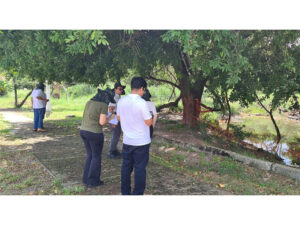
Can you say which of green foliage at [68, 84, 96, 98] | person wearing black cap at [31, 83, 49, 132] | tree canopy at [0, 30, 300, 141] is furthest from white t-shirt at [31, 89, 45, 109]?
green foliage at [68, 84, 96, 98]

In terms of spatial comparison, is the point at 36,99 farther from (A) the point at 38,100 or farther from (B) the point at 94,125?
(B) the point at 94,125

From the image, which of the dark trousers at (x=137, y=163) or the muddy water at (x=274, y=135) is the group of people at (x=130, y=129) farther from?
the muddy water at (x=274, y=135)

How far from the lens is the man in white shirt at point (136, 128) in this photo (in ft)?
10.7

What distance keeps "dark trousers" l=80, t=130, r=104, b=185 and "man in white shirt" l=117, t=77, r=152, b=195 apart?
688 millimetres

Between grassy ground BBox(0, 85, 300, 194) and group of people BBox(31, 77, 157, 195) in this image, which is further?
grassy ground BBox(0, 85, 300, 194)

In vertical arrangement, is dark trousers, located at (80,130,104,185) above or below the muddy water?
above

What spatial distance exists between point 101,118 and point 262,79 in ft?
15.4

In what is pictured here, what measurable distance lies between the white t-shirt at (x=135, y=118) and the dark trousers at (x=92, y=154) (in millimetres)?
745

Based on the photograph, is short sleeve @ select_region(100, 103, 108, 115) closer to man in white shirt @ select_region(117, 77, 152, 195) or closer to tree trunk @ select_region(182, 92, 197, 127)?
man in white shirt @ select_region(117, 77, 152, 195)

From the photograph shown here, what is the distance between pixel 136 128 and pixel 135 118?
14cm

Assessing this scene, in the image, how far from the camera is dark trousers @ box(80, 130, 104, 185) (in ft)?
12.8

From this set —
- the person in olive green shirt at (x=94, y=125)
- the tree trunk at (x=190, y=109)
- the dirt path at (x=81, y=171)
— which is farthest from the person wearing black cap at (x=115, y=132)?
the tree trunk at (x=190, y=109)

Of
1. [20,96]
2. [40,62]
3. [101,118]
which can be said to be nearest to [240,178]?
[101,118]

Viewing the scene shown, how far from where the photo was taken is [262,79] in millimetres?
6578
